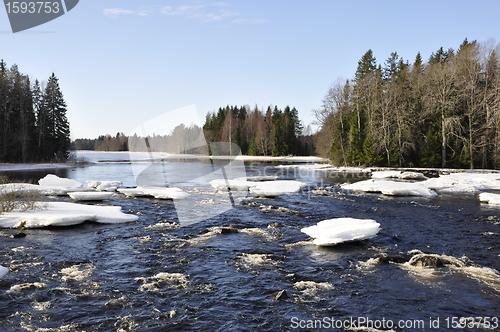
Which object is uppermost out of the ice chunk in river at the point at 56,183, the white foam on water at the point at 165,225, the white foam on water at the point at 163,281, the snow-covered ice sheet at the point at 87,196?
the ice chunk in river at the point at 56,183

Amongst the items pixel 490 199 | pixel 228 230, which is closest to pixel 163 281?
pixel 228 230

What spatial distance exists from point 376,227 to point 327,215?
14.8 ft

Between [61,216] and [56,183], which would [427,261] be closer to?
[61,216]

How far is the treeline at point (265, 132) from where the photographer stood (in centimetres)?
7900

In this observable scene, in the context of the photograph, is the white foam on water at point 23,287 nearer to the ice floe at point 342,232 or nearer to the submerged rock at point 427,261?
the ice floe at point 342,232

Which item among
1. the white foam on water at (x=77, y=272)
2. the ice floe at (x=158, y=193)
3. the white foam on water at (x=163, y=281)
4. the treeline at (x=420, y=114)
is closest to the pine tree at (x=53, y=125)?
the ice floe at (x=158, y=193)

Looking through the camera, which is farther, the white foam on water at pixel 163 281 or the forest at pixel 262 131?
the forest at pixel 262 131

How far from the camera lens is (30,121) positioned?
167ft

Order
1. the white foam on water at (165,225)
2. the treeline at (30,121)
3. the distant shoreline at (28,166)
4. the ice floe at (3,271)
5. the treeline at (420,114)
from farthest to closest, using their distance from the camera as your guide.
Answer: the treeline at (30,121)
the distant shoreline at (28,166)
the treeline at (420,114)
the white foam on water at (165,225)
the ice floe at (3,271)

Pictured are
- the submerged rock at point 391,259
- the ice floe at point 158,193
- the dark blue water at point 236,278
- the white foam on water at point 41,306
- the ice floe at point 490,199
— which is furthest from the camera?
the ice floe at point 158,193

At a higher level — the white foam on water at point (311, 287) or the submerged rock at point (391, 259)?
the submerged rock at point (391, 259)

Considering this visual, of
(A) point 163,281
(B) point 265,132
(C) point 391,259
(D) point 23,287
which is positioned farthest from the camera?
(B) point 265,132

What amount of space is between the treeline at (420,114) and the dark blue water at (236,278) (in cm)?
2768

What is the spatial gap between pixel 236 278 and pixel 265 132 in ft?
244
